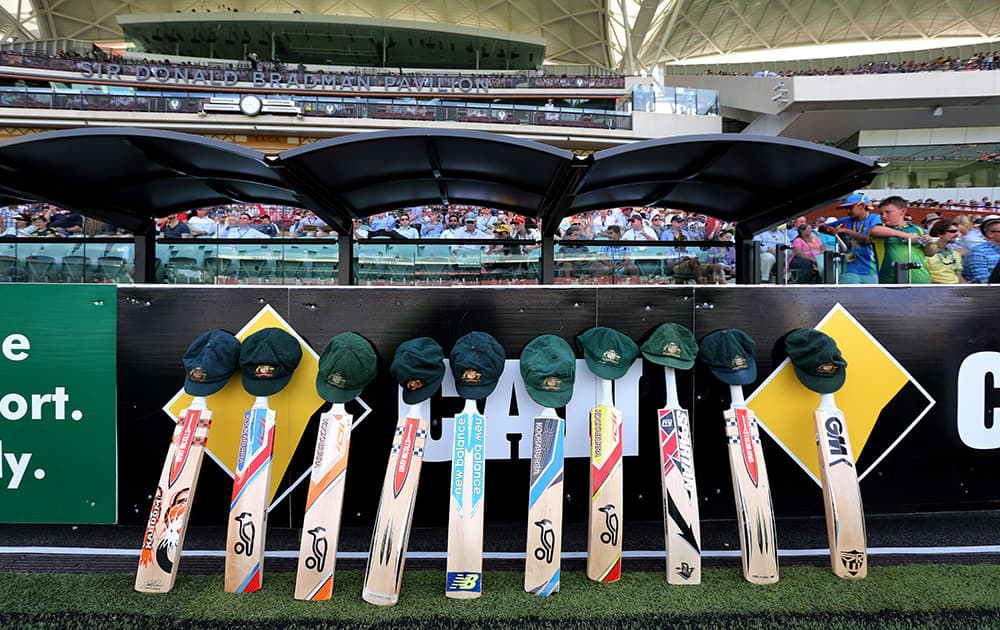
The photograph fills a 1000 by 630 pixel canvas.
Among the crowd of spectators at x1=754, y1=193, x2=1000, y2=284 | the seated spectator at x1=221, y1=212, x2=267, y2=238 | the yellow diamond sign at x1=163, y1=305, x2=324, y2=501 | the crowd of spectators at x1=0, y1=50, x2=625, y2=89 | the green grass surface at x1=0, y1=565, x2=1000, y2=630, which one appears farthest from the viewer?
the crowd of spectators at x1=0, y1=50, x2=625, y2=89

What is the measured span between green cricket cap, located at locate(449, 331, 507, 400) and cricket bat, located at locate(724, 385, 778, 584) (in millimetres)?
1238

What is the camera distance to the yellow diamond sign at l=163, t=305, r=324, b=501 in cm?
298

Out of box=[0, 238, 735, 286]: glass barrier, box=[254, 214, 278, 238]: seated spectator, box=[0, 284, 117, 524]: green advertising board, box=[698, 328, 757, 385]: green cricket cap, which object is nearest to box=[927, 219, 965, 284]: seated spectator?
box=[0, 238, 735, 286]: glass barrier

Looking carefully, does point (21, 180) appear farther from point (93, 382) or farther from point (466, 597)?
point (466, 597)

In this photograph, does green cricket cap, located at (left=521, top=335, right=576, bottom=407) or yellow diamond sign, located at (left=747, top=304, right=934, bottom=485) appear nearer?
green cricket cap, located at (left=521, top=335, right=576, bottom=407)

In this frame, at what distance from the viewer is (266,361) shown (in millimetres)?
2752

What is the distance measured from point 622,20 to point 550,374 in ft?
132

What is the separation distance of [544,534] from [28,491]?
2894 mm

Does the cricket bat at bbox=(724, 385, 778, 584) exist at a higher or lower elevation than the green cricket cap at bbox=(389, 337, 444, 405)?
lower

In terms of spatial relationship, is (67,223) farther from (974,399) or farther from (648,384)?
(974,399)

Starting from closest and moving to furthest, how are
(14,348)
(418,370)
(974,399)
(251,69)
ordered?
(418,370)
(14,348)
(974,399)
(251,69)

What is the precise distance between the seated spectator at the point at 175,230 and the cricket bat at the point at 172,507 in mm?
3000

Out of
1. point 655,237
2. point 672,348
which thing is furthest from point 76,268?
point 655,237

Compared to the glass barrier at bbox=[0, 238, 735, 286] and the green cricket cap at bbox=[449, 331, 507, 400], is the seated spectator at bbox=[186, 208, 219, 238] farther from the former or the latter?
the green cricket cap at bbox=[449, 331, 507, 400]
